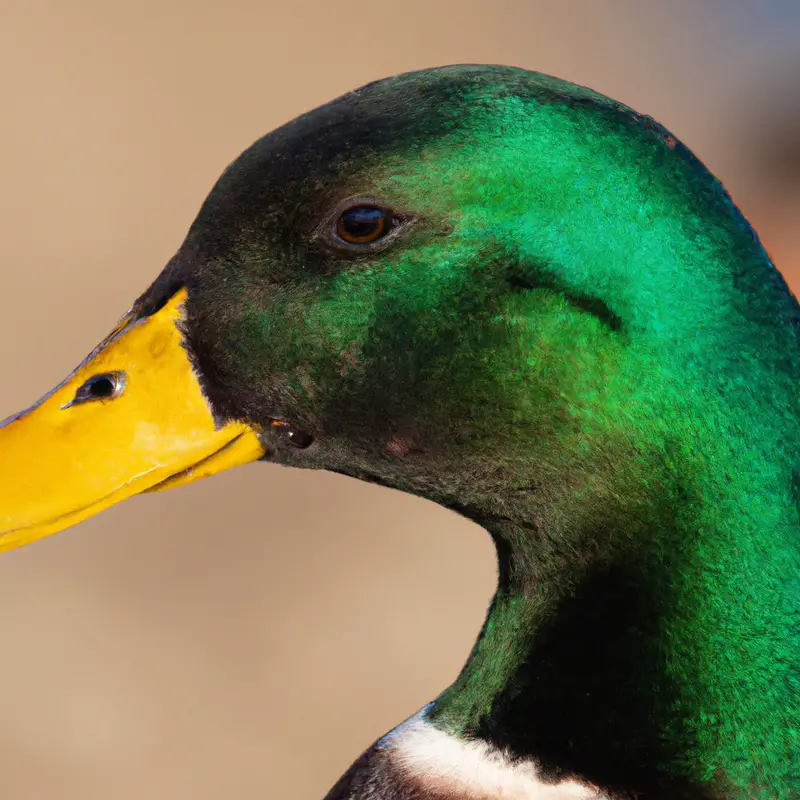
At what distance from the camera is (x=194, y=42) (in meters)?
6.12

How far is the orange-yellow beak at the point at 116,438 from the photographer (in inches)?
50.2

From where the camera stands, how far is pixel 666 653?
122 cm

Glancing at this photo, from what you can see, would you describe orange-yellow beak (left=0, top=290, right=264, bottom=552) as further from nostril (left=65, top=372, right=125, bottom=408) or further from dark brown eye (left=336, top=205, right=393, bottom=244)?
dark brown eye (left=336, top=205, right=393, bottom=244)

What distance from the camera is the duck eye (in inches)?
50.4

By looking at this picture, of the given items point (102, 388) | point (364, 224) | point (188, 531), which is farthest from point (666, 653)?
point (188, 531)

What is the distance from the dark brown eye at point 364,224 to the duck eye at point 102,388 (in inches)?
10.6

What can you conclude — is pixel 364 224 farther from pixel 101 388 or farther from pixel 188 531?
pixel 188 531

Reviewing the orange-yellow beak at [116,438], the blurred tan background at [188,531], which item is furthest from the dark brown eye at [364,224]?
the blurred tan background at [188,531]

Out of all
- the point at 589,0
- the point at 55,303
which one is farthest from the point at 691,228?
the point at 589,0

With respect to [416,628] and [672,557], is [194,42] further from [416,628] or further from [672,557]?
[672,557]

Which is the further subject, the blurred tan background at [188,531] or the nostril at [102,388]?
the blurred tan background at [188,531]

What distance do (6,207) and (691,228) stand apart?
4.30 m

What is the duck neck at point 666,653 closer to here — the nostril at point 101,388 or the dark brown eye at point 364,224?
the dark brown eye at point 364,224

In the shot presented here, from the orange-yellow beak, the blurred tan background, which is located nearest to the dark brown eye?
the orange-yellow beak
